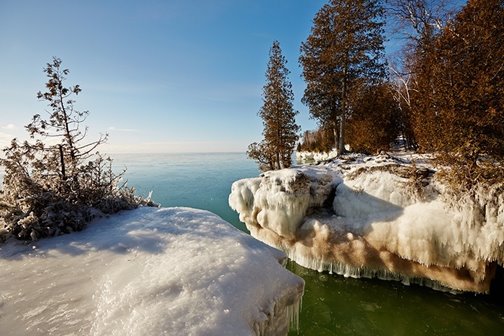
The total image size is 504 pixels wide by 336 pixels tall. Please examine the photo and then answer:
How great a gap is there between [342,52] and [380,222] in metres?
12.6

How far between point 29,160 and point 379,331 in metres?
10.2

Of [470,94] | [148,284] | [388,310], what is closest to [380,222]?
[388,310]

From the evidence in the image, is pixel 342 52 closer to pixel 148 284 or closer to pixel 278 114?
pixel 278 114

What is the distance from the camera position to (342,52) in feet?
56.4

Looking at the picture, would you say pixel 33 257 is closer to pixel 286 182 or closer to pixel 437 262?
pixel 286 182

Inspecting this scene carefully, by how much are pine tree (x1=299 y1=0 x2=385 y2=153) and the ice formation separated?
8.50m

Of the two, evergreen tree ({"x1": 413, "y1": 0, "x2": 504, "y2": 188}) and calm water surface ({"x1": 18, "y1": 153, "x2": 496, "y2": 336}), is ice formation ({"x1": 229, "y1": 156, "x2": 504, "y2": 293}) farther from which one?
evergreen tree ({"x1": 413, "y1": 0, "x2": 504, "y2": 188})

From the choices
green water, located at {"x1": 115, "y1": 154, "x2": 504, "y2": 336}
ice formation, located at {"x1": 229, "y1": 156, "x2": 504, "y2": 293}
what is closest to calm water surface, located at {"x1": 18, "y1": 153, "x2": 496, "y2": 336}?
green water, located at {"x1": 115, "y1": 154, "x2": 504, "y2": 336}

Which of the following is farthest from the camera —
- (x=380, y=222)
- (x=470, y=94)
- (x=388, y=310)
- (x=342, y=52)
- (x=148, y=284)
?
(x=342, y=52)

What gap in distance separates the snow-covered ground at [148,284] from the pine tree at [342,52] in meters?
16.1

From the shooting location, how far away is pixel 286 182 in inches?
424

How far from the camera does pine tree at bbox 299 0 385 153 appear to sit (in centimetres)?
1661

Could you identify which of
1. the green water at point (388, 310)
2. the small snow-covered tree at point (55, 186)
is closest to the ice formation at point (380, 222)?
the green water at point (388, 310)

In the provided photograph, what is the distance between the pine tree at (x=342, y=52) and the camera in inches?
654
